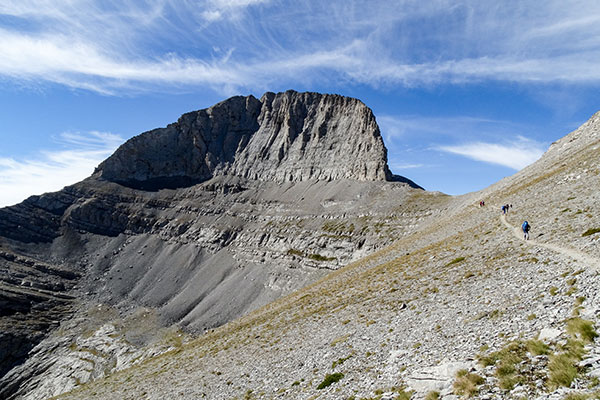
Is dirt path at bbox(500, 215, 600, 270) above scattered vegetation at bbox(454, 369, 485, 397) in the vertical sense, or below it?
above

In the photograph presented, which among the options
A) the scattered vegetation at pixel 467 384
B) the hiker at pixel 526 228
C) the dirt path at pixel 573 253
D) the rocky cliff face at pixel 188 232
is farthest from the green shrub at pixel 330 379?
the rocky cliff face at pixel 188 232

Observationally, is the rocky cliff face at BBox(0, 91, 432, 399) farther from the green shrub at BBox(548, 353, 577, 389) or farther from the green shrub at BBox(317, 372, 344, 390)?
the green shrub at BBox(548, 353, 577, 389)

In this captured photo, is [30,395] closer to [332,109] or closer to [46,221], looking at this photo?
[46,221]

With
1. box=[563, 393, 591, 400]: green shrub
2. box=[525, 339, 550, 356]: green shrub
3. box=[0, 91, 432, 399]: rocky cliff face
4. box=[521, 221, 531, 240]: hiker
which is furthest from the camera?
box=[0, 91, 432, 399]: rocky cliff face

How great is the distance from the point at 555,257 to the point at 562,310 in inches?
397

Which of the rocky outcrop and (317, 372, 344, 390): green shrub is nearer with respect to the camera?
(317, 372, 344, 390): green shrub

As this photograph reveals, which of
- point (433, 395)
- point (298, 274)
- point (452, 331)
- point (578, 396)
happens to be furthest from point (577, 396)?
point (298, 274)

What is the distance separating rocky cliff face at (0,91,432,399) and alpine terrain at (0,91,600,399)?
778 millimetres

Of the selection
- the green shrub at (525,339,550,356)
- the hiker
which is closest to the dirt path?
the hiker

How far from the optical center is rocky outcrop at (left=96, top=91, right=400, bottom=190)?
508ft

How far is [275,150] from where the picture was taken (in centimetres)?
17962

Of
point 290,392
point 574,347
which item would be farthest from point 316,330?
point 574,347

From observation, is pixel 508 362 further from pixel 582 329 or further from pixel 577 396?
pixel 577 396

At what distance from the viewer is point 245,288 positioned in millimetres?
107688
